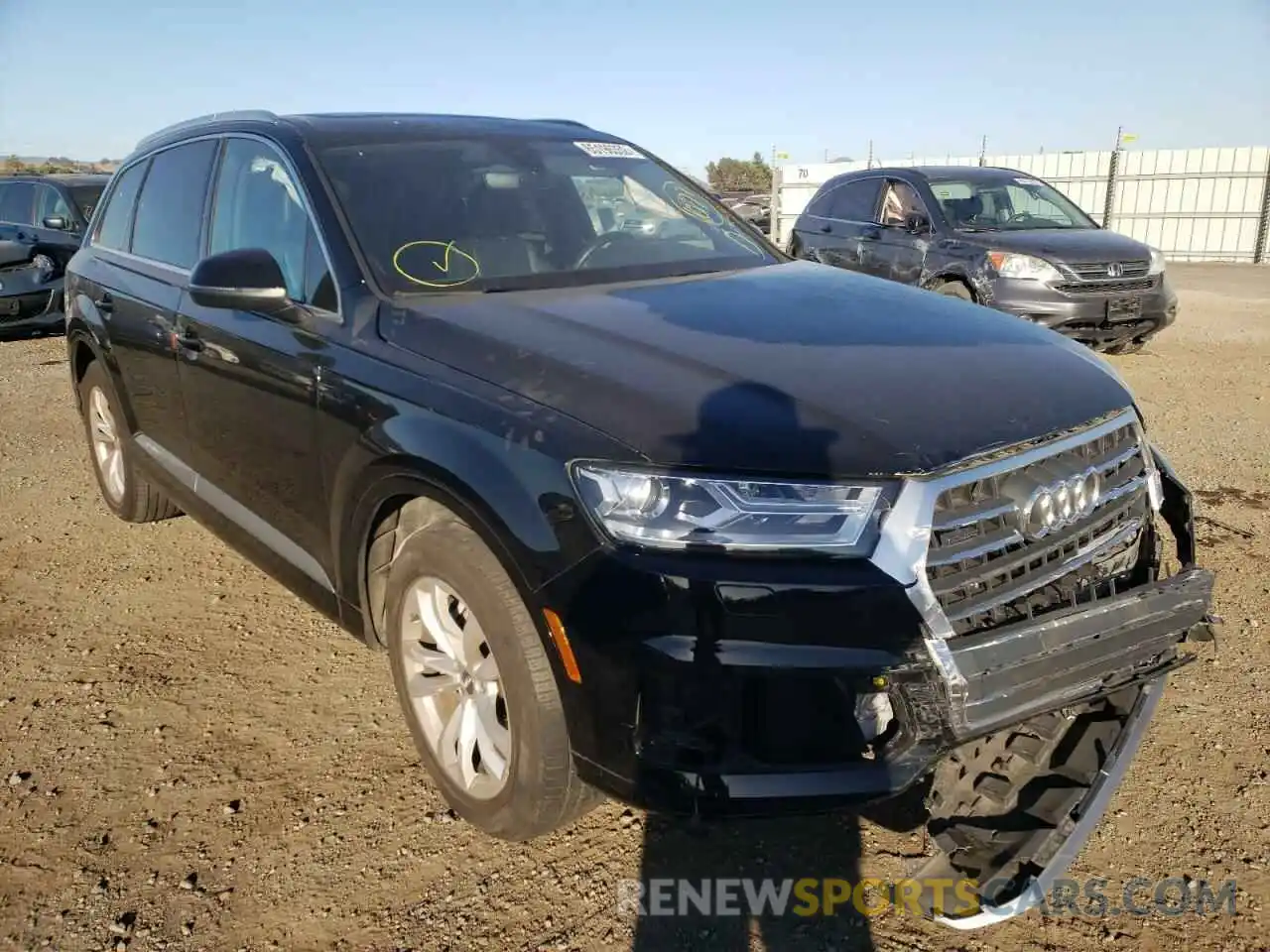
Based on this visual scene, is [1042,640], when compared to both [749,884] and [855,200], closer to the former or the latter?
[749,884]

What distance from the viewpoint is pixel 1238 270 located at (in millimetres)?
17656

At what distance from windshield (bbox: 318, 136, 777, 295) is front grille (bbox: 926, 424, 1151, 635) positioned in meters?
1.48

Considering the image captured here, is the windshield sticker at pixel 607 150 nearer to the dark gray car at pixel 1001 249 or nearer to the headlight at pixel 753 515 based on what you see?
the headlight at pixel 753 515

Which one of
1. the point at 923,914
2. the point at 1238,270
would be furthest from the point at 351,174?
the point at 1238,270

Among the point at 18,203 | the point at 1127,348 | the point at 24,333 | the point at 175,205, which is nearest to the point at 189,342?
the point at 175,205

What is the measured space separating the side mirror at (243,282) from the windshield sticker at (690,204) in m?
1.58

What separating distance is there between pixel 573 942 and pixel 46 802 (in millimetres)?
1681

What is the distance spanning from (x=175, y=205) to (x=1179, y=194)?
2065 cm

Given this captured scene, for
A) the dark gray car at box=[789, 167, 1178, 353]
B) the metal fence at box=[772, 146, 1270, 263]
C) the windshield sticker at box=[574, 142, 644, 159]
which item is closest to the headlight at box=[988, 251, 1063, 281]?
the dark gray car at box=[789, 167, 1178, 353]

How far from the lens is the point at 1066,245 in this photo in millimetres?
7988

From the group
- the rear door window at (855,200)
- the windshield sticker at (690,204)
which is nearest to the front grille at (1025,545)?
the windshield sticker at (690,204)

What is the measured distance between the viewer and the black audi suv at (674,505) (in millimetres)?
1970

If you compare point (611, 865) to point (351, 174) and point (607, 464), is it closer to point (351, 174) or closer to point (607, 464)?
point (607, 464)

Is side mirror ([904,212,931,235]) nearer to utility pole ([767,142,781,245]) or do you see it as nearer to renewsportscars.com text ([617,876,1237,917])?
renewsportscars.com text ([617,876,1237,917])
